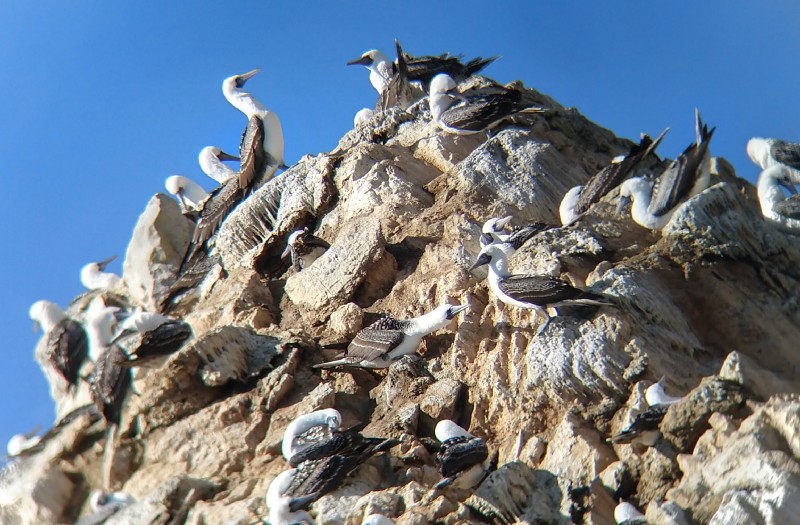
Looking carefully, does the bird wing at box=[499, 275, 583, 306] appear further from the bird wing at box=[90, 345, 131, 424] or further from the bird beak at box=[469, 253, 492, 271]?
the bird wing at box=[90, 345, 131, 424]

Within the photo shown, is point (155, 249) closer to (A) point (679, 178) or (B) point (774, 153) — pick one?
(A) point (679, 178)

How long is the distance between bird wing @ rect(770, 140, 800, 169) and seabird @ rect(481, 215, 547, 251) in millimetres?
4836

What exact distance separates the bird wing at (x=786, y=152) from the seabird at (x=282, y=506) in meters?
9.13

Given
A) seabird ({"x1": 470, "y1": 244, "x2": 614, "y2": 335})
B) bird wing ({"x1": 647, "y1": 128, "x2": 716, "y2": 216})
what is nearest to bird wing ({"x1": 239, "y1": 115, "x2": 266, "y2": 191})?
seabird ({"x1": 470, "y1": 244, "x2": 614, "y2": 335})

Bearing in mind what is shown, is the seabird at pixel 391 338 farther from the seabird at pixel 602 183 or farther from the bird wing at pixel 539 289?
the seabird at pixel 602 183

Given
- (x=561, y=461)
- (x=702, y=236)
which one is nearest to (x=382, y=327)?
(x=561, y=461)

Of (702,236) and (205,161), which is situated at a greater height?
(205,161)

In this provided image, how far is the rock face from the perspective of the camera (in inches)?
341

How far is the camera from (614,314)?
10.1 meters

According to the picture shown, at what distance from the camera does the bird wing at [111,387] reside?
11.2 metres

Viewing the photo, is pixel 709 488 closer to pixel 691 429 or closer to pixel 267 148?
pixel 691 429

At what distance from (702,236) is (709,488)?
3955mm

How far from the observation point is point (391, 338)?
1099 cm

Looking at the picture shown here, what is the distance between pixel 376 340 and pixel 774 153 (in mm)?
7331
